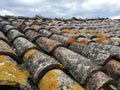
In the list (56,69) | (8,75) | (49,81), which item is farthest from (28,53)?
(8,75)

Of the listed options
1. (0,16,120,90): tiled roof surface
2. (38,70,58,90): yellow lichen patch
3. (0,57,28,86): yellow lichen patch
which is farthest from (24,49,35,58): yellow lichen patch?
(38,70,58,90): yellow lichen patch

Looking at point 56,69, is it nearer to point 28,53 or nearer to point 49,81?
point 49,81

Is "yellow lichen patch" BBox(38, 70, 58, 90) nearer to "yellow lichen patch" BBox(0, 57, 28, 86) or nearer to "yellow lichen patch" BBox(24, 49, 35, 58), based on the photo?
"yellow lichen patch" BBox(0, 57, 28, 86)

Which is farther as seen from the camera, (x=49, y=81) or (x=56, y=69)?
(x=56, y=69)

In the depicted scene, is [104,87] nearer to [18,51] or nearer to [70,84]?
[70,84]

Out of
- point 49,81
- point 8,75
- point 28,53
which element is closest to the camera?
point 8,75

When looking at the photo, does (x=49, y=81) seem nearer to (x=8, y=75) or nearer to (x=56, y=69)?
(x=56, y=69)

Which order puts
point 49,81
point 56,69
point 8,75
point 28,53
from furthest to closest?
1. point 28,53
2. point 56,69
3. point 49,81
4. point 8,75

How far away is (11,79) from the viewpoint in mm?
2592

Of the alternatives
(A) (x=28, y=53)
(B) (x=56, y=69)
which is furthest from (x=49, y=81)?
(A) (x=28, y=53)

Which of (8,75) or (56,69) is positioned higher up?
(8,75)

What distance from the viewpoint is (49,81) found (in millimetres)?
3021

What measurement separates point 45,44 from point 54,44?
0.85ft

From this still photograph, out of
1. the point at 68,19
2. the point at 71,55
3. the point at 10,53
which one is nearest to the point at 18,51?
the point at 10,53
